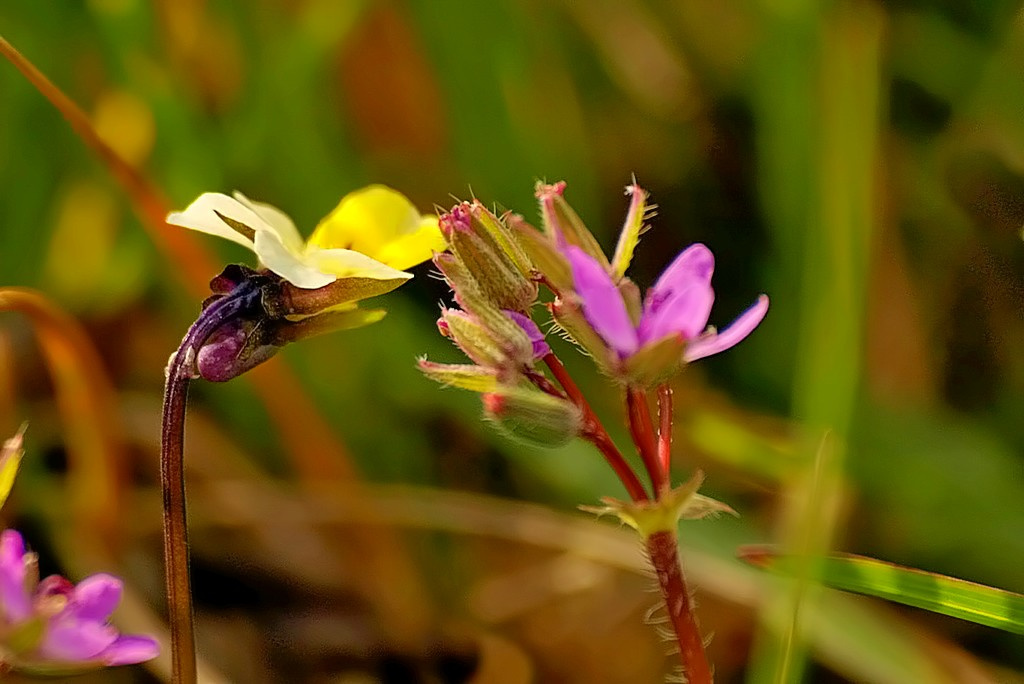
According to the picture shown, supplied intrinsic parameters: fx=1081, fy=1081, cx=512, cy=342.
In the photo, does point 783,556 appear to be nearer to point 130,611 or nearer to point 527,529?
point 527,529

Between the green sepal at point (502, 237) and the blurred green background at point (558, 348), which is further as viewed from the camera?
the blurred green background at point (558, 348)

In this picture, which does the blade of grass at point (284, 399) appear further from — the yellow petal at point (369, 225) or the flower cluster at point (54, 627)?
the flower cluster at point (54, 627)

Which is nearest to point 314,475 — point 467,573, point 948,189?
point 467,573

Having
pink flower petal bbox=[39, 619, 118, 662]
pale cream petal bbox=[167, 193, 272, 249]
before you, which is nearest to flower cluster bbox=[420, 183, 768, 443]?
pale cream petal bbox=[167, 193, 272, 249]

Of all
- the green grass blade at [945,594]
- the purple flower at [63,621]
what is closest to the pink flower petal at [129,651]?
the purple flower at [63,621]

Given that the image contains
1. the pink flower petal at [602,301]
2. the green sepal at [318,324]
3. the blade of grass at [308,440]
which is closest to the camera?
the pink flower petal at [602,301]

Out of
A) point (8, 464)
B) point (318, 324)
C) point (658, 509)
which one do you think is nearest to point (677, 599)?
point (658, 509)
